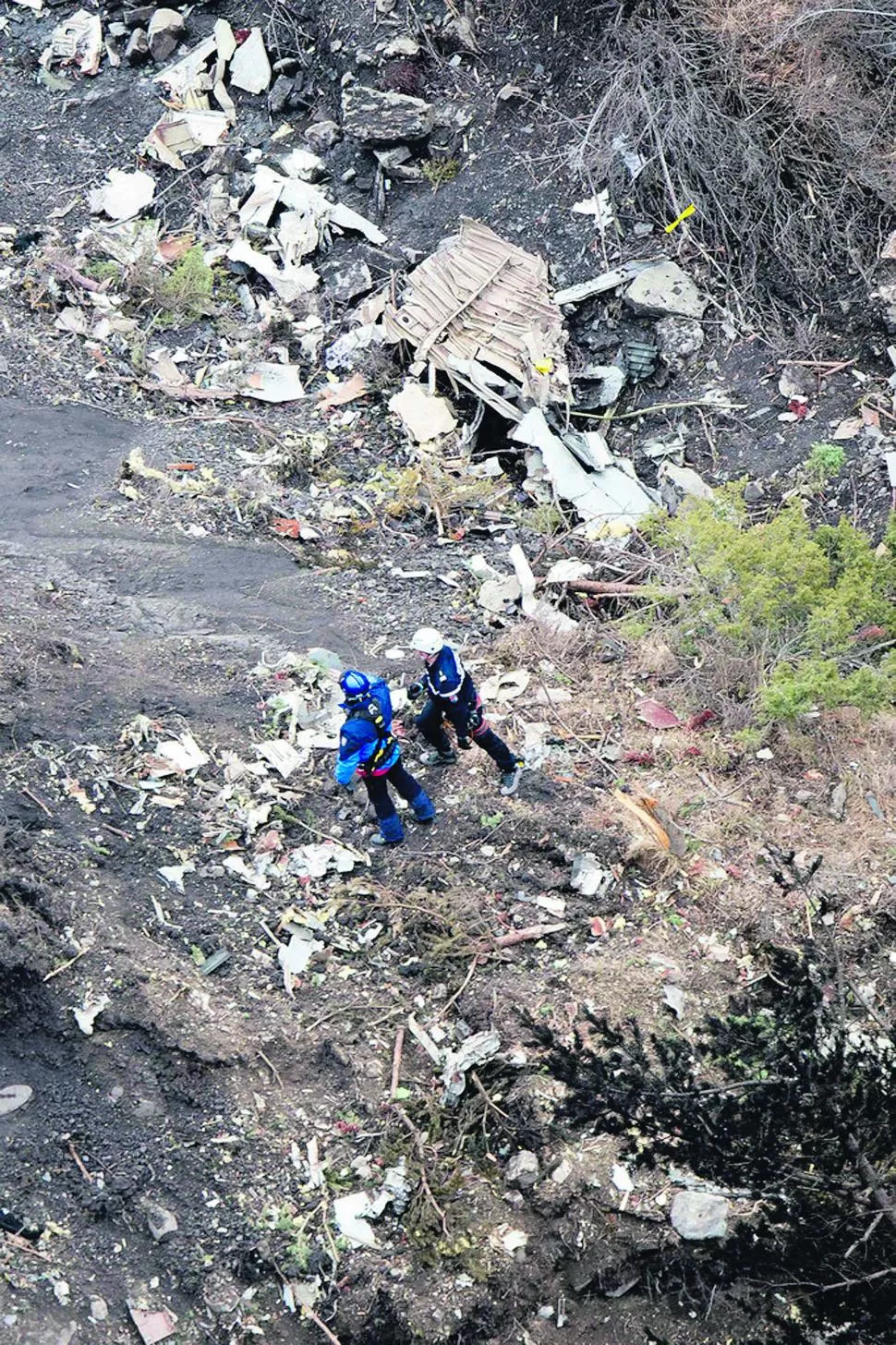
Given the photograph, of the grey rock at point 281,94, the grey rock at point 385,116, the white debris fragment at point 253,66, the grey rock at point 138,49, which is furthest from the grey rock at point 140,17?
the grey rock at point 385,116

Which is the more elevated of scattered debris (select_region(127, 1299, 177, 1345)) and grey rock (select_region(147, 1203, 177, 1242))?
grey rock (select_region(147, 1203, 177, 1242))

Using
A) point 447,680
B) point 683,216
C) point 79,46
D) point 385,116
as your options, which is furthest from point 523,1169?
point 79,46

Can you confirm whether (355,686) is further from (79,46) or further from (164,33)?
(79,46)

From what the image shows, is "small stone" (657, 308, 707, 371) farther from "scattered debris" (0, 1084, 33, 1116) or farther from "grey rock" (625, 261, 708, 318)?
"scattered debris" (0, 1084, 33, 1116)

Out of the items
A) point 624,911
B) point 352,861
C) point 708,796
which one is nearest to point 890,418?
point 708,796

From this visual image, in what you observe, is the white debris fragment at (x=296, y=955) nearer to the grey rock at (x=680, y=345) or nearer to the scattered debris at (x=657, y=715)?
the scattered debris at (x=657, y=715)

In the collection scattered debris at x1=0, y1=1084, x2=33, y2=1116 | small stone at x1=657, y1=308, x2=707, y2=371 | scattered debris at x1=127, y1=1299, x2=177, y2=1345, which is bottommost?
scattered debris at x1=127, y1=1299, x2=177, y2=1345

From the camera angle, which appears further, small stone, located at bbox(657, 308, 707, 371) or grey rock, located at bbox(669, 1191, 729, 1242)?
small stone, located at bbox(657, 308, 707, 371)

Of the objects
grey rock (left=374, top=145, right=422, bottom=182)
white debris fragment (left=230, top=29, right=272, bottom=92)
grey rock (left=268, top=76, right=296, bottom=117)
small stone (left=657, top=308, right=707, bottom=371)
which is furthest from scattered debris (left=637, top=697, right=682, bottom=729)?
white debris fragment (left=230, top=29, right=272, bottom=92)
